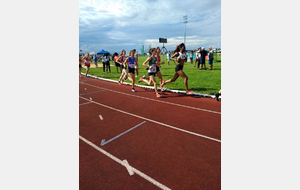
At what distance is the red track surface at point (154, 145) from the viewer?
2.74 meters

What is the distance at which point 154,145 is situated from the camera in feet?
12.2

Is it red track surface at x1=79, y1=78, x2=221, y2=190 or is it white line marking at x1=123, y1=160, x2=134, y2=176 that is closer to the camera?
red track surface at x1=79, y1=78, x2=221, y2=190

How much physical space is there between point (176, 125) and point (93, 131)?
2.40 metres

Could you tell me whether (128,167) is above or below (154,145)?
below

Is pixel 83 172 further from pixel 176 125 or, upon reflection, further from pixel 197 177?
pixel 176 125

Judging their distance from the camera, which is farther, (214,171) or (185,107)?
(185,107)

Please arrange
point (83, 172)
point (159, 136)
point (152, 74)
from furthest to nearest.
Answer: point (152, 74)
point (159, 136)
point (83, 172)

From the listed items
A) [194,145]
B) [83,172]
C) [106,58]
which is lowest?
[83,172]

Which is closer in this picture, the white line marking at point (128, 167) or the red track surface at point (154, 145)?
the red track surface at point (154, 145)

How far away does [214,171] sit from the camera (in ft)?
9.42

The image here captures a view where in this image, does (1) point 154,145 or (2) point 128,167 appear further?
(1) point 154,145

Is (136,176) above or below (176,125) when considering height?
below

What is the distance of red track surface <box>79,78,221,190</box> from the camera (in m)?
2.74

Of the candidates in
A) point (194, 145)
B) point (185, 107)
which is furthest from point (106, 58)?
point (194, 145)
